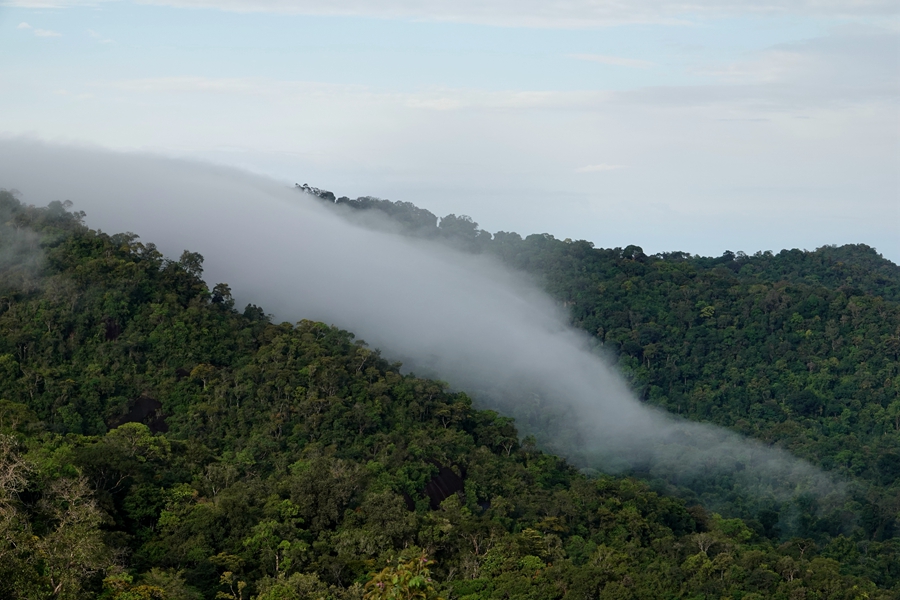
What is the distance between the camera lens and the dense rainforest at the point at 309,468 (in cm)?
3794

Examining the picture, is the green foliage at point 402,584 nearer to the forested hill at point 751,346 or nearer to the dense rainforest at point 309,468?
the dense rainforest at point 309,468

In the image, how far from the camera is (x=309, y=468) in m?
47.1

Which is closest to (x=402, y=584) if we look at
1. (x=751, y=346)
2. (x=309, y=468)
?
(x=309, y=468)

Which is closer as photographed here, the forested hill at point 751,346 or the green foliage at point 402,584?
the green foliage at point 402,584

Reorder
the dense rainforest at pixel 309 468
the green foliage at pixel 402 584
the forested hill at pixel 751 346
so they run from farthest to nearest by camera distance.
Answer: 1. the forested hill at pixel 751 346
2. the dense rainforest at pixel 309 468
3. the green foliage at pixel 402 584

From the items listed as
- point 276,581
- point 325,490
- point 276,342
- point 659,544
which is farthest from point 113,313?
point 659,544

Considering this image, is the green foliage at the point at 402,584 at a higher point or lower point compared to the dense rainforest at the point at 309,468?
higher

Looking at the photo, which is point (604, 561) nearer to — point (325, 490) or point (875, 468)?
point (325, 490)

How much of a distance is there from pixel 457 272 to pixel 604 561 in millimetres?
53989

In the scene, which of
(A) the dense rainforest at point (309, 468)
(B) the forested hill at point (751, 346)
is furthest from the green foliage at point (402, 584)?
(B) the forested hill at point (751, 346)

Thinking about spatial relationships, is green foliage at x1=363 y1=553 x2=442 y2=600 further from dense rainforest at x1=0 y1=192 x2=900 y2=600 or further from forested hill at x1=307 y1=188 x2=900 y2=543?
forested hill at x1=307 y1=188 x2=900 y2=543

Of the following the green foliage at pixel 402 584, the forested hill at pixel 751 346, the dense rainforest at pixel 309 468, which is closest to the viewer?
the green foliage at pixel 402 584

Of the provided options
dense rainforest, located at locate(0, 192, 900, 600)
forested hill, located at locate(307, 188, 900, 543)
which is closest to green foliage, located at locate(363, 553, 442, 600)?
dense rainforest, located at locate(0, 192, 900, 600)

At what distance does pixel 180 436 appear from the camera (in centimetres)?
5194
